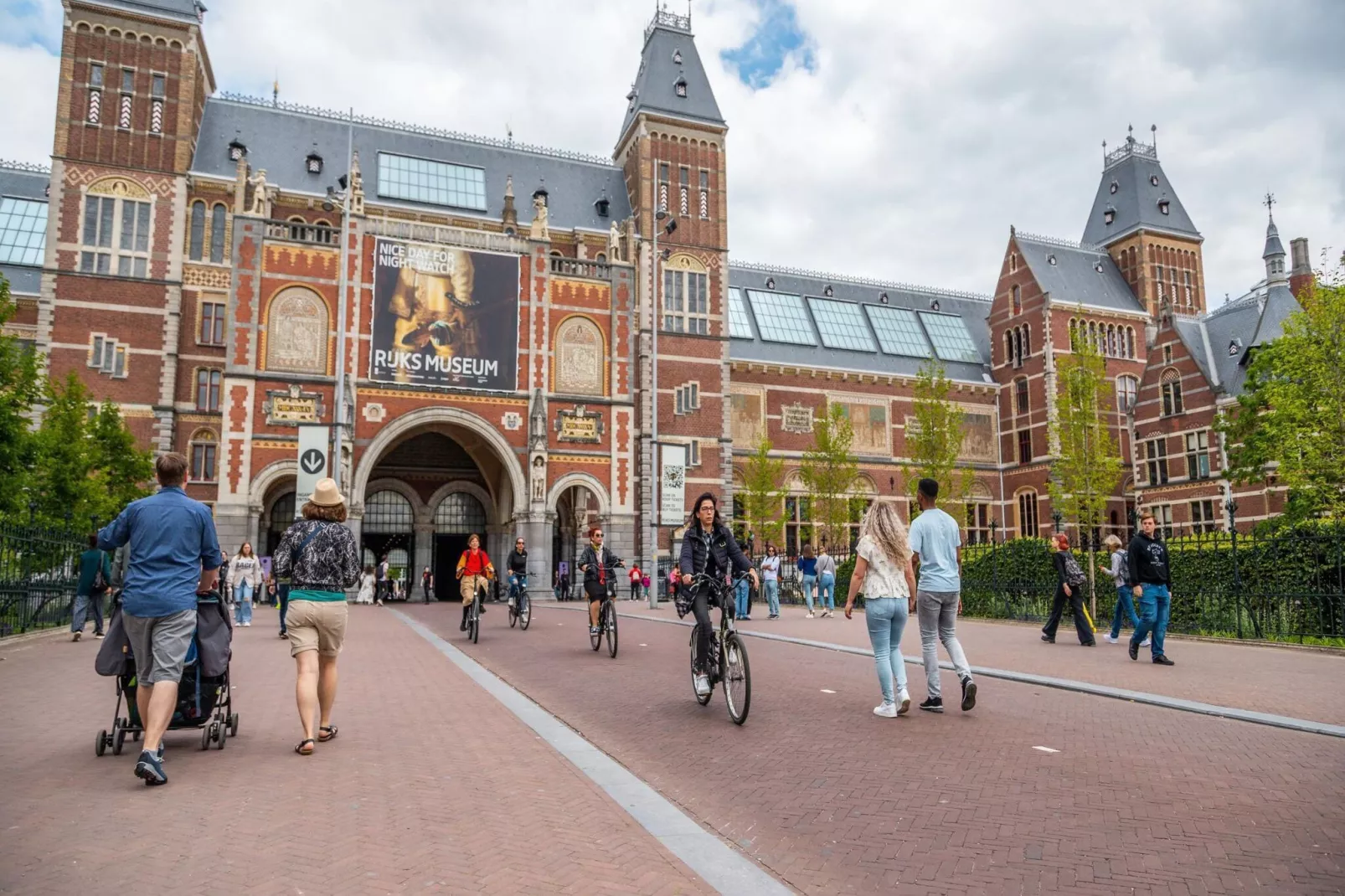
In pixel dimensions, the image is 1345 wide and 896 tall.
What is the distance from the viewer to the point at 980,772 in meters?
5.60

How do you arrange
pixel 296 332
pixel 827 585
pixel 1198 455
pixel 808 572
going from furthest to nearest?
1. pixel 1198 455
2. pixel 296 332
3. pixel 808 572
4. pixel 827 585

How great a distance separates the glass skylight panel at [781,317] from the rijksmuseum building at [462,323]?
40 centimetres

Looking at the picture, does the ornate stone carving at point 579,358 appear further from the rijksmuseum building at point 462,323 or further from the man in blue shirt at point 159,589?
the man in blue shirt at point 159,589

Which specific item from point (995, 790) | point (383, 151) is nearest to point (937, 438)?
point (383, 151)

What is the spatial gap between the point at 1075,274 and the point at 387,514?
3609cm

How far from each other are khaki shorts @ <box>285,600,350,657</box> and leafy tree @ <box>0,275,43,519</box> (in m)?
11.4

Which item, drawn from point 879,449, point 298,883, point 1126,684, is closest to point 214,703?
point 298,883

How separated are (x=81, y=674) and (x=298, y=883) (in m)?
7.84

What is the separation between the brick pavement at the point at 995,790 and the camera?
3.95 m

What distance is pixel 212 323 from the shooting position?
33.4 m

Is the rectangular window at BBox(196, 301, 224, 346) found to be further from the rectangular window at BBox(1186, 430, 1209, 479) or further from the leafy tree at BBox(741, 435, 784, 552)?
the rectangular window at BBox(1186, 430, 1209, 479)

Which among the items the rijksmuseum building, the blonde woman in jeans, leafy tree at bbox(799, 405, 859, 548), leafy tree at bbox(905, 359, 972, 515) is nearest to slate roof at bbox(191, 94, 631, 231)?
the rijksmuseum building

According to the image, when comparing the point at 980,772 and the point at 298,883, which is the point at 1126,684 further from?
the point at 298,883

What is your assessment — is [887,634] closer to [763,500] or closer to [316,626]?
[316,626]
